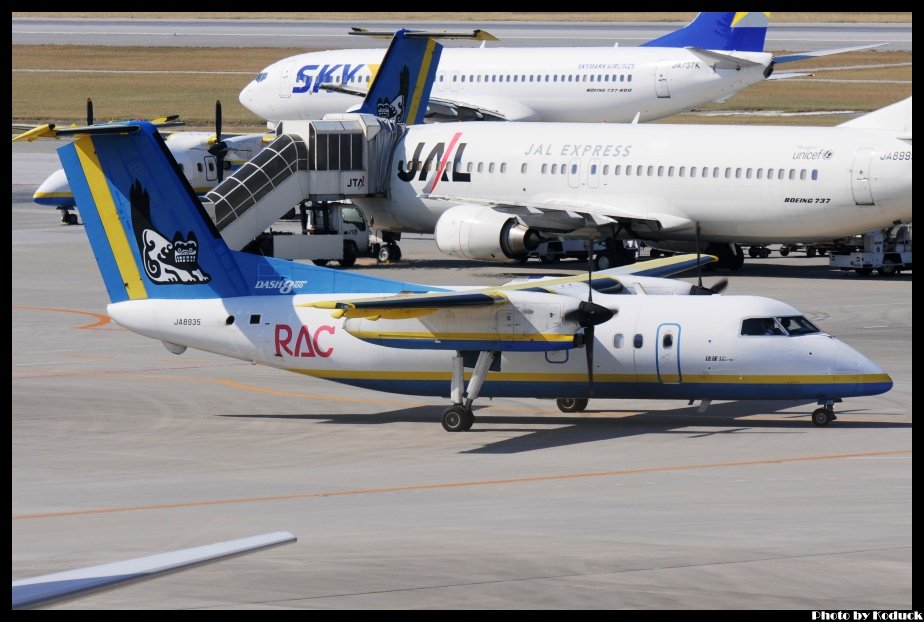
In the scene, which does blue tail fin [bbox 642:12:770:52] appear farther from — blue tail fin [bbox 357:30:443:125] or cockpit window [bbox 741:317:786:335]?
cockpit window [bbox 741:317:786:335]

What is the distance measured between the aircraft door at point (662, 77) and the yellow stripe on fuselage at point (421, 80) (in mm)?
20363

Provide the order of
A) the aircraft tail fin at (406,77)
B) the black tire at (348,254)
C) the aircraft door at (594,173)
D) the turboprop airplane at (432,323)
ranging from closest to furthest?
1. the turboprop airplane at (432,323)
2. the aircraft door at (594,173)
3. the black tire at (348,254)
4. the aircraft tail fin at (406,77)

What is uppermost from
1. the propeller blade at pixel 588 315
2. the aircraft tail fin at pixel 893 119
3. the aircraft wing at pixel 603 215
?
the aircraft tail fin at pixel 893 119

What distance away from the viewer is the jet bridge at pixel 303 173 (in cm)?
5294

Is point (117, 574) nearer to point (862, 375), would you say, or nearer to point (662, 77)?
point (862, 375)

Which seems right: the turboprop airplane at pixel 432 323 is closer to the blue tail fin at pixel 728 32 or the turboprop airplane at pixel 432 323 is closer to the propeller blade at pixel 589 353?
the propeller blade at pixel 589 353

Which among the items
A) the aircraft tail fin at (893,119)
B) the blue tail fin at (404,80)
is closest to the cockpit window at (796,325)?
the aircraft tail fin at (893,119)

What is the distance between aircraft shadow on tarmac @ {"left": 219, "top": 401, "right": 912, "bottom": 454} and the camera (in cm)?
2988

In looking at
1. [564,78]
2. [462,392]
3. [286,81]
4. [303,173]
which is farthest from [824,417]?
[286,81]

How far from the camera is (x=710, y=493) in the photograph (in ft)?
80.4

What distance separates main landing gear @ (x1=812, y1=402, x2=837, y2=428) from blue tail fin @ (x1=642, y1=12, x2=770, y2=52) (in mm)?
50928

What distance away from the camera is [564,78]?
8262cm

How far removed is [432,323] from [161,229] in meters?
6.26
